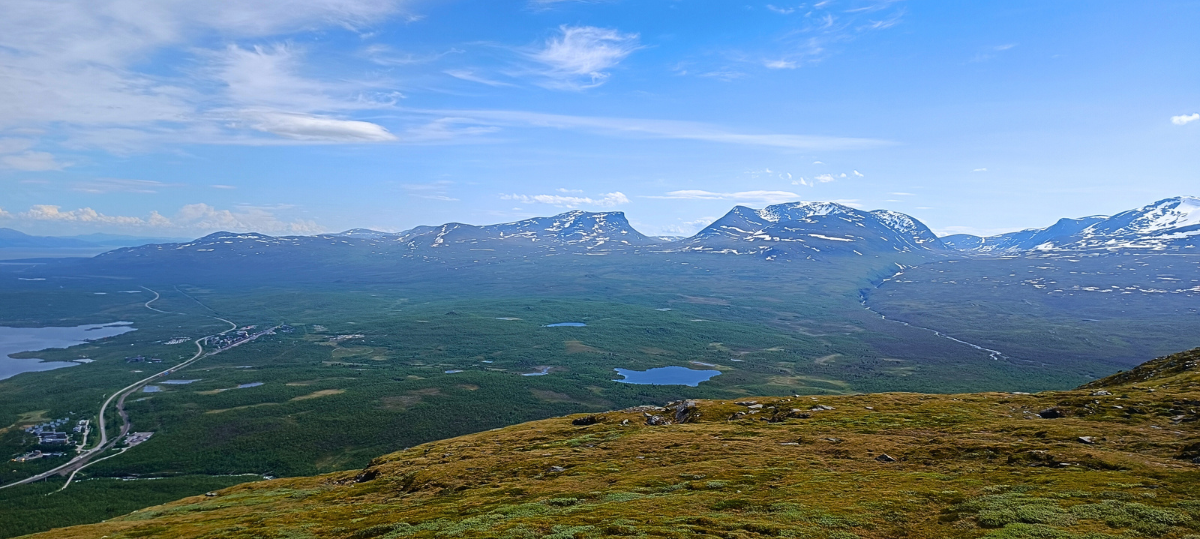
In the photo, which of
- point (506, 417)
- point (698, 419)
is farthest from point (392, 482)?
point (506, 417)

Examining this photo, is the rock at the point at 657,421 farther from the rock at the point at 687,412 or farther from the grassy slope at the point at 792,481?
the rock at the point at 687,412

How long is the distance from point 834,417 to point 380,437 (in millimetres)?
137478

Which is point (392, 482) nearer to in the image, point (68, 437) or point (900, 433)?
point (900, 433)

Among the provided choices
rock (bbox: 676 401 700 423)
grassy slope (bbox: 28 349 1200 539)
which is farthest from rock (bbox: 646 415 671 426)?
rock (bbox: 676 401 700 423)

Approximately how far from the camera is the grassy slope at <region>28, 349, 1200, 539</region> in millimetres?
33094

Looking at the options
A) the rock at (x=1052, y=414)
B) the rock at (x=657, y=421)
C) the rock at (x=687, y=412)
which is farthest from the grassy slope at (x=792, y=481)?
the rock at (x=657, y=421)

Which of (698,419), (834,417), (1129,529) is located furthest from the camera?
(698,419)

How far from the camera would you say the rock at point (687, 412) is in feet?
270

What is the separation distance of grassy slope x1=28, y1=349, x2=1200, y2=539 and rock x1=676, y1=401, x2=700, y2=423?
4.06ft

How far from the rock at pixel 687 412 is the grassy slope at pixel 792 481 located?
124 cm

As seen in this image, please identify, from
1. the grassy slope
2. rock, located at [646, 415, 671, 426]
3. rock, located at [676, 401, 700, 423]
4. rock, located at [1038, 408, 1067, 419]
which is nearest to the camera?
the grassy slope

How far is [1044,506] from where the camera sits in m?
32.4

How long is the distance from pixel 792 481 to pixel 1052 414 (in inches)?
1609

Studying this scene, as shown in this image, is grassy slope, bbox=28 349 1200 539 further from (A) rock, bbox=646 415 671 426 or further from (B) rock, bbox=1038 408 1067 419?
(A) rock, bbox=646 415 671 426
